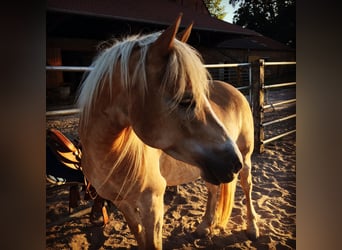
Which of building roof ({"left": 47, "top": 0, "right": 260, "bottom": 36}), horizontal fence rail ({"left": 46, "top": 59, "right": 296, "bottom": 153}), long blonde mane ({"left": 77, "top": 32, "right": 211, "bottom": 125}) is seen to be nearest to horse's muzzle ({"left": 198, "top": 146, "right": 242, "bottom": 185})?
long blonde mane ({"left": 77, "top": 32, "right": 211, "bottom": 125})

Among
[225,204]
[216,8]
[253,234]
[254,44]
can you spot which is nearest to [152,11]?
[216,8]

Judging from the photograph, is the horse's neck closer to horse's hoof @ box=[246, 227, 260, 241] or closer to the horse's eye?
the horse's eye

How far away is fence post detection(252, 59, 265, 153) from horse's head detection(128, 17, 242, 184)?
44 centimetres

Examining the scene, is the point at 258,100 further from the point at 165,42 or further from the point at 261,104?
the point at 165,42

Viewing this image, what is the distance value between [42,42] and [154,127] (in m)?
0.72

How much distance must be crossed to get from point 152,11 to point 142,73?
A: 1.52ft

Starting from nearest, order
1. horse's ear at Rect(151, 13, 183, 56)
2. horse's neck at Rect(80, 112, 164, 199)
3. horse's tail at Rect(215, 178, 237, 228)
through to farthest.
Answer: horse's ear at Rect(151, 13, 183, 56) < horse's neck at Rect(80, 112, 164, 199) < horse's tail at Rect(215, 178, 237, 228)

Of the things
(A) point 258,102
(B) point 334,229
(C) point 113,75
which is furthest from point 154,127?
(B) point 334,229

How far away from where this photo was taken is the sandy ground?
51.8 inches

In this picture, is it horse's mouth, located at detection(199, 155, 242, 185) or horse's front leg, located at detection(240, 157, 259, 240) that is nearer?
horse's mouth, located at detection(199, 155, 242, 185)

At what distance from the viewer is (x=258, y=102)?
1.39 m

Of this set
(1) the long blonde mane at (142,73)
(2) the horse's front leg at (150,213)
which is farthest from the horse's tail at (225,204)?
(1) the long blonde mane at (142,73)

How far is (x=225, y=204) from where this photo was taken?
51.6 inches

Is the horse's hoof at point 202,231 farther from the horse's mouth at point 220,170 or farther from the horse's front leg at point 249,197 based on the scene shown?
the horse's mouth at point 220,170
